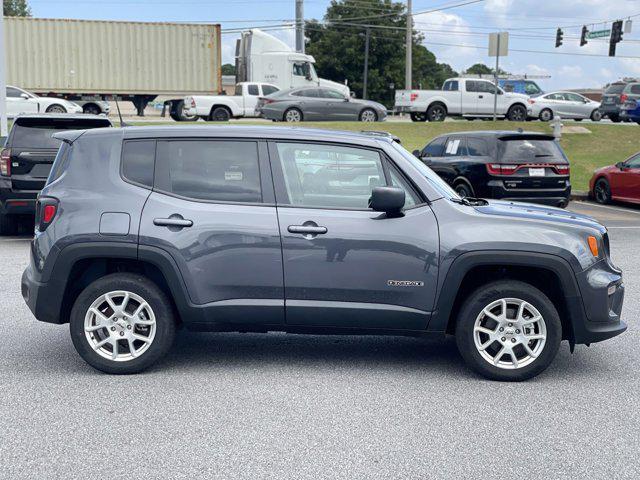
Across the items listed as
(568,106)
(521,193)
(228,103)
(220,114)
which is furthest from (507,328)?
(568,106)

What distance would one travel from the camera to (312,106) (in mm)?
30859

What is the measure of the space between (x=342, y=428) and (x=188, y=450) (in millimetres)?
890

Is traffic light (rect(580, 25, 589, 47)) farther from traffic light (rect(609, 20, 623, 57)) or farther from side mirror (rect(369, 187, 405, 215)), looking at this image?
side mirror (rect(369, 187, 405, 215))

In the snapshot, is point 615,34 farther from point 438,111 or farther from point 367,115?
point 367,115

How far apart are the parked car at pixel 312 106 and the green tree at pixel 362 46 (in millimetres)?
44737

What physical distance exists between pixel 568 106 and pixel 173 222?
116 feet

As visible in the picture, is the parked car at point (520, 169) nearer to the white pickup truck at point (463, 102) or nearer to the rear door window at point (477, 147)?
the rear door window at point (477, 147)

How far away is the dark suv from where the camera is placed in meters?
5.68

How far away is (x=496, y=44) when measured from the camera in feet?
81.6

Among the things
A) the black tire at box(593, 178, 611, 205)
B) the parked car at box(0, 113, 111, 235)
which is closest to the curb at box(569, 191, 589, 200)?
the black tire at box(593, 178, 611, 205)

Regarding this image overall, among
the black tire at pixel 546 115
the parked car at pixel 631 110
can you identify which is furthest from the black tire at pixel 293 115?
the parked car at pixel 631 110

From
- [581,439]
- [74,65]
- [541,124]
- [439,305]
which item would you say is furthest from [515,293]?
[74,65]

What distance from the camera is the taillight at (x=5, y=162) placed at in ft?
38.9

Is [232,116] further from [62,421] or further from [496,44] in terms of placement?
[62,421]
